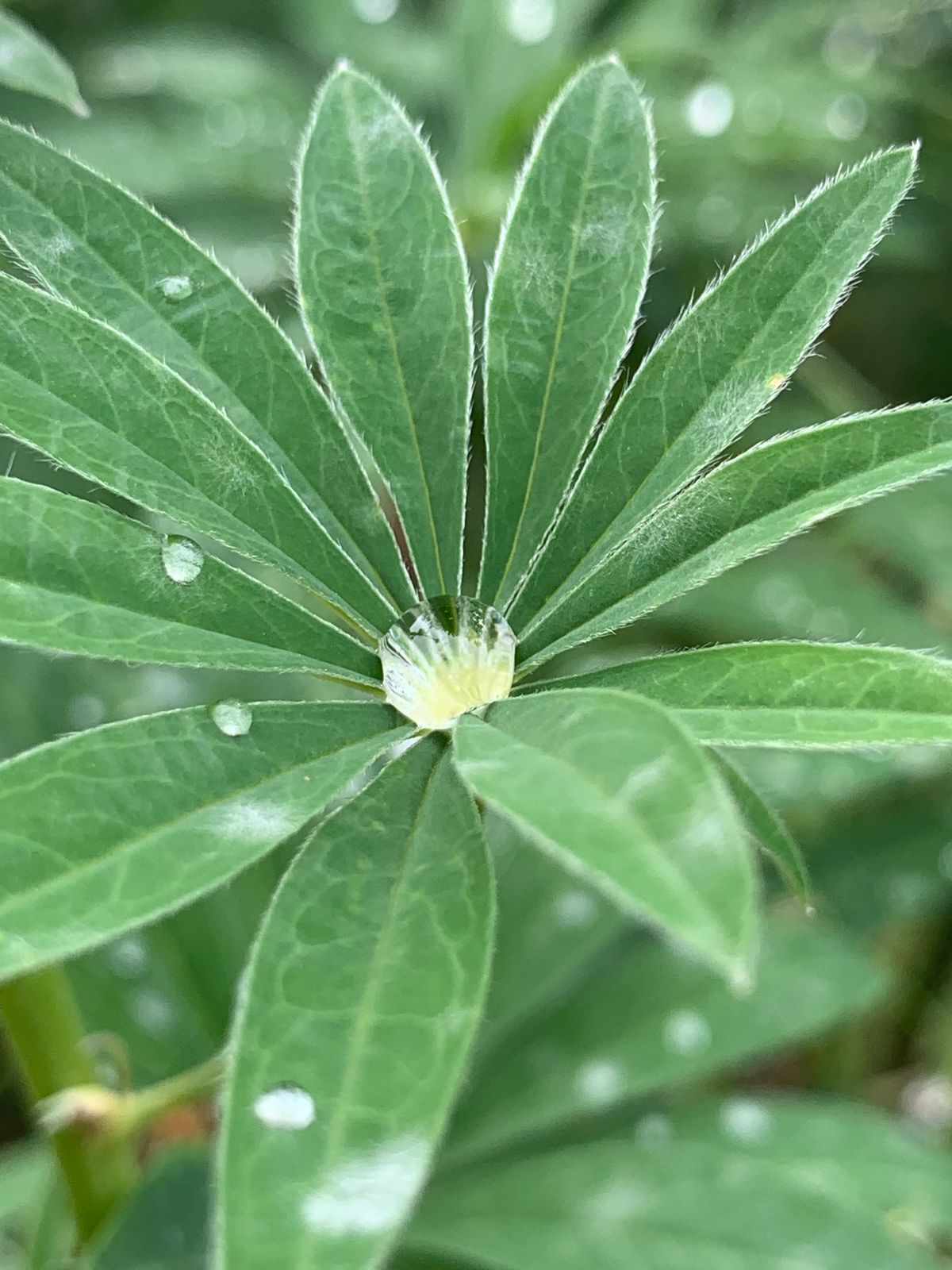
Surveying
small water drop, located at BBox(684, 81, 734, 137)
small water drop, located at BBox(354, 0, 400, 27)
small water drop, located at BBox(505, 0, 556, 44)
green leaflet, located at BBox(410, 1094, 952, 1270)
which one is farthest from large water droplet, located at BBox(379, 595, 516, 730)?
small water drop, located at BBox(354, 0, 400, 27)

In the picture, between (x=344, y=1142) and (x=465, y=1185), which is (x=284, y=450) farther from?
(x=465, y=1185)

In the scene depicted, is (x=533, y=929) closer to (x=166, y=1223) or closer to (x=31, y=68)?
(x=166, y=1223)

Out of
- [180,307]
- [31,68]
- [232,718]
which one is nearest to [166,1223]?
[232,718]

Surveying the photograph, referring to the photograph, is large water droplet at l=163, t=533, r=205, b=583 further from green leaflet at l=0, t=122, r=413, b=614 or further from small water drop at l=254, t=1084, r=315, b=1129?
small water drop at l=254, t=1084, r=315, b=1129

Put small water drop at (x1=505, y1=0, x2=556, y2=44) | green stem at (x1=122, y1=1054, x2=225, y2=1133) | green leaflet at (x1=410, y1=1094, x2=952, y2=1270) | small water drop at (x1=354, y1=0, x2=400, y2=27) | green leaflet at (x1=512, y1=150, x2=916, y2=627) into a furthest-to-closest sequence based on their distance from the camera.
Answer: small water drop at (x1=354, y1=0, x2=400, y2=27), small water drop at (x1=505, y1=0, x2=556, y2=44), green leaflet at (x1=410, y1=1094, x2=952, y2=1270), green stem at (x1=122, y1=1054, x2=225, y2=1133), green leaflet at (x1=512, y1=150, x2=916, y2=627)

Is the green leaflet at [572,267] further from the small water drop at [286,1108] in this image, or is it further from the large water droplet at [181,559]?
the small water drop at [286,1108]
